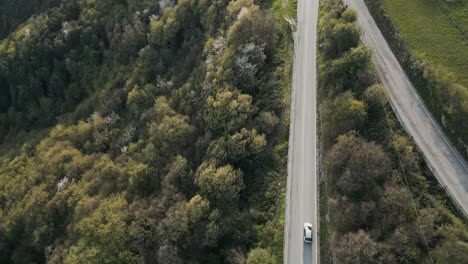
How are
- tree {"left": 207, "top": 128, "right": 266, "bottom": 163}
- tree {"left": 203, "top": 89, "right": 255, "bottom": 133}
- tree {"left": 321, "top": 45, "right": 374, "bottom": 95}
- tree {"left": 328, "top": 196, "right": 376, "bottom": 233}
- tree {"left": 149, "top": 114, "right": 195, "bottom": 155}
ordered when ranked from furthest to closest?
1. tree {"left": 149, "top": 114, "right": 195, "bottom": 155}
2. tree {"left": 203, "top": 89, "right": 255, "bottom": 133}
3. tree {"left": 207, "top": 128, "right": 266, "bottom": 163}
4. tree {"left": 321, "top": 45, "right": 374, "bottom": 95}
5. tree {"left": 328, "top": 196, "right": 376, "bottom": 233}

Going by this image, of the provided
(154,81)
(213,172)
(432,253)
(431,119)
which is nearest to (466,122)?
(431,119)

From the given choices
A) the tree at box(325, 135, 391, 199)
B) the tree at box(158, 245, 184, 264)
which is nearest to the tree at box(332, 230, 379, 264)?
the tree at box(325, 135, 391, 199)

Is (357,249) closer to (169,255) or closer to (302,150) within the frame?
(302,150)

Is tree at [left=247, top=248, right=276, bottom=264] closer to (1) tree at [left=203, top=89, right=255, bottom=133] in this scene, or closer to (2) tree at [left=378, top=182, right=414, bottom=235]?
(2) tree at [left=378, top=182, right=414, bottom=235]

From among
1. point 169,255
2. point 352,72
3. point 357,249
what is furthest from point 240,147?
point 357,249

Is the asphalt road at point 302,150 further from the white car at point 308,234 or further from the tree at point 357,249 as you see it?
the tree at point 357,249

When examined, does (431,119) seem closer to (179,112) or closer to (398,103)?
(398,103)
